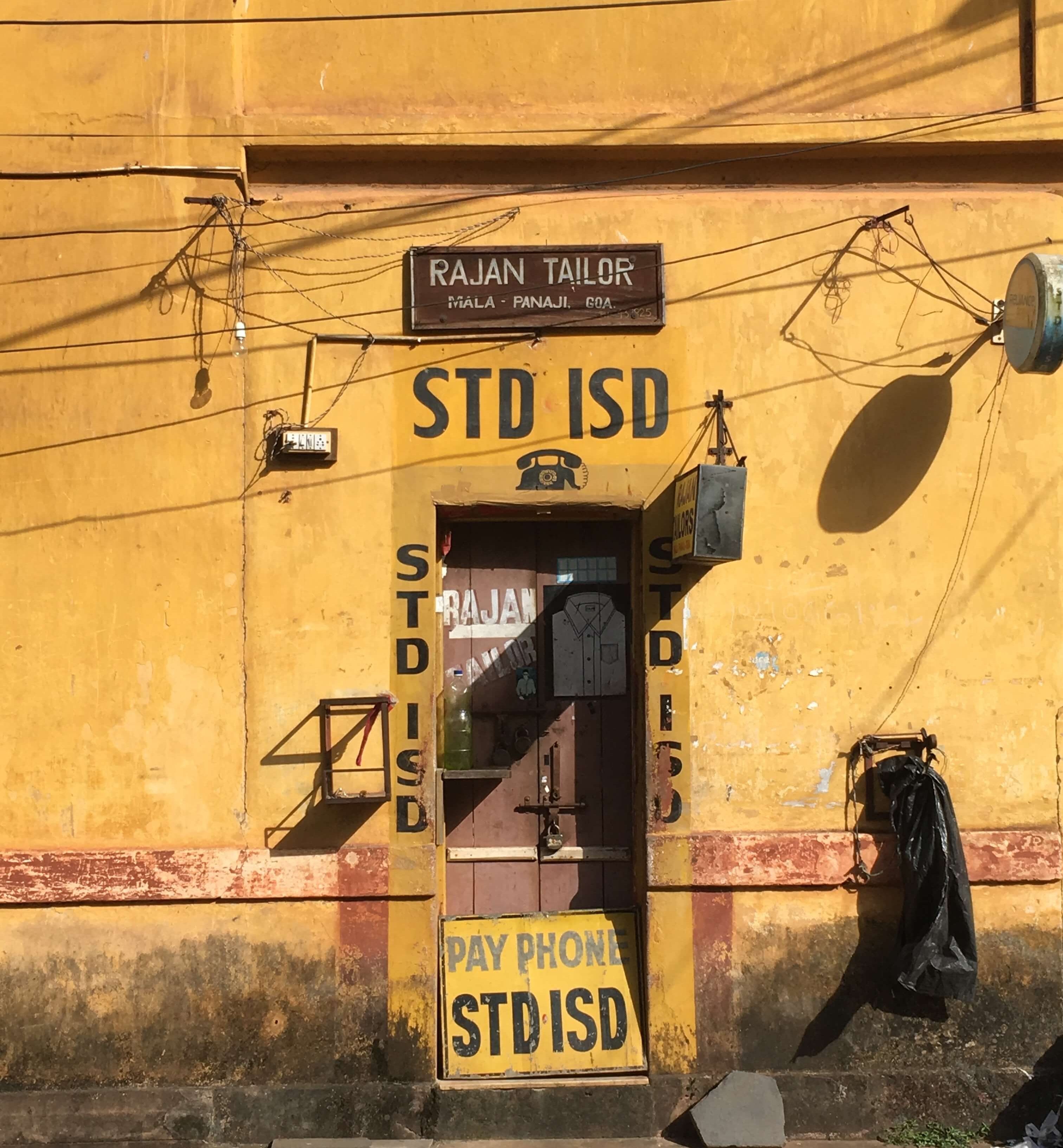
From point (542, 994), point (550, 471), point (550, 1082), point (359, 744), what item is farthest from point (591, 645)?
point (550, 1082)

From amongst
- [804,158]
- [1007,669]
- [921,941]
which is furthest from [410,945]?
[804,158]

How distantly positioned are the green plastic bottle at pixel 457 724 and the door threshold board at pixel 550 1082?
1520mm

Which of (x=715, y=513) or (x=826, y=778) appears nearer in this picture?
(x=715, y=513)

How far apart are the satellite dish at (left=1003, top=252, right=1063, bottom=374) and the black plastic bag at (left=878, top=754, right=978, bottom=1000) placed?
197cm

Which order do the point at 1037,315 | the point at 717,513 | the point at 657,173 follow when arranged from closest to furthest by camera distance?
the point at 1037,315 → the point at 717,513 → the point at 657,173

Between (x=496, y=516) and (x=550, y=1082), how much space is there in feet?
9.26

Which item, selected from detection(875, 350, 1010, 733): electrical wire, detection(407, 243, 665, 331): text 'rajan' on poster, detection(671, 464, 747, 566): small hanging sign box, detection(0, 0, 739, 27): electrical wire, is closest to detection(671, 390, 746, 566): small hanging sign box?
detection(671, 464, 747, 566): small hanging sign box

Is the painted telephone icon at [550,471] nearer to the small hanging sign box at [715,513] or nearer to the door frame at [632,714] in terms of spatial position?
the door frame at [632,714]

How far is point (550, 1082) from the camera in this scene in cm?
469

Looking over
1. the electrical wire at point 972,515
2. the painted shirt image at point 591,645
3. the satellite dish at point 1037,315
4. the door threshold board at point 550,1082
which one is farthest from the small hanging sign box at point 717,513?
the door threshold board at point 550,1082

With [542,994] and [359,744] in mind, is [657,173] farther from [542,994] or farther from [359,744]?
[542,994]

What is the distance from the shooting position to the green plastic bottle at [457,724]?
500 cm

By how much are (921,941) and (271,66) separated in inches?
212

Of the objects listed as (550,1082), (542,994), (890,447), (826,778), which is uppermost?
(890,447)
